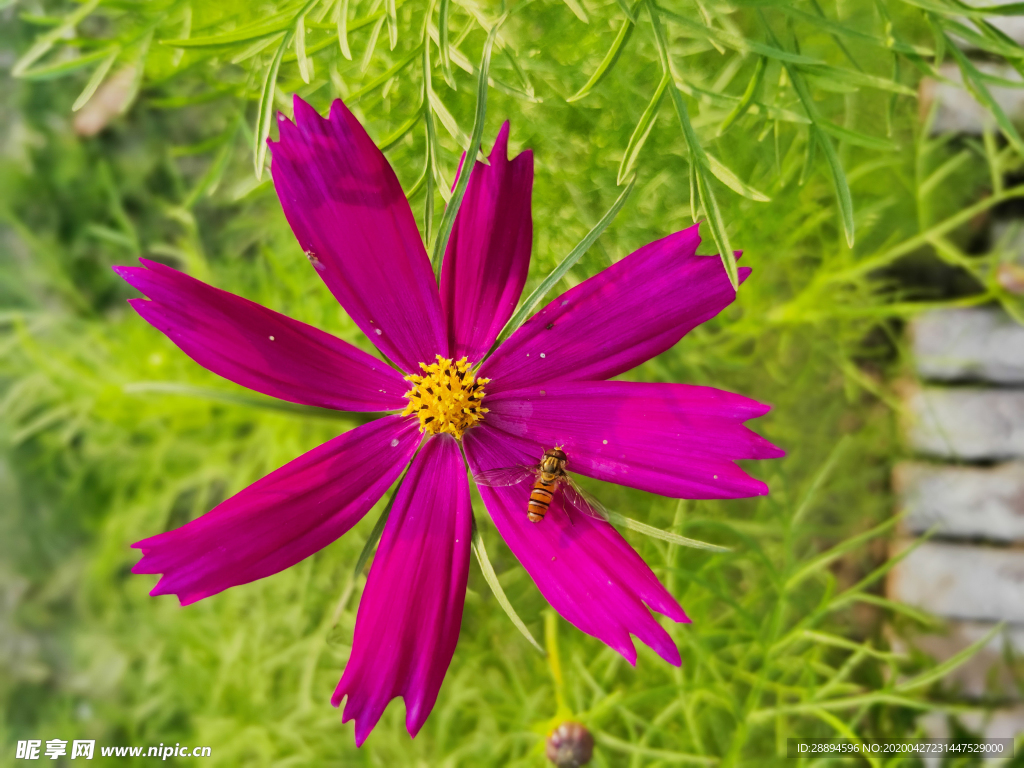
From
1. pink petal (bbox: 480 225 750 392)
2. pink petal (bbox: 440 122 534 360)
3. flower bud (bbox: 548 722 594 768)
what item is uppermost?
pink petal (bbox: 440 122 534 360)

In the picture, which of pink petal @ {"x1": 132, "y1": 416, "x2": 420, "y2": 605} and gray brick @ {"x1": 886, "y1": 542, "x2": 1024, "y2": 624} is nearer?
pink petal @ {"x1": 132, "y1": 416, "x2": 420, "y2": 605}

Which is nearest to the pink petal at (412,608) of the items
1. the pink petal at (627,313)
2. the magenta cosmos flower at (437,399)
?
the magenta cosmos flower at (437,399)

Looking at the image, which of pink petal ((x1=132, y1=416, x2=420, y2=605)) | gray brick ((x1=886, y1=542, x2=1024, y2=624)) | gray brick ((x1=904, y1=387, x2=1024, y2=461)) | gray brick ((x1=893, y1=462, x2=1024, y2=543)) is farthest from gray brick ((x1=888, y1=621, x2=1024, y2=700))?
pink petal ((x1=132, y1=416, x2=420, y2=605))

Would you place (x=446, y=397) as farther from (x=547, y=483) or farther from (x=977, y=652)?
(x=977, y=652)

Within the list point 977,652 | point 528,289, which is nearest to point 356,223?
point 528,289

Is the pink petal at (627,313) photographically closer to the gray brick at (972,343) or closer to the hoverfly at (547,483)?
the hoverfly at (547,483)

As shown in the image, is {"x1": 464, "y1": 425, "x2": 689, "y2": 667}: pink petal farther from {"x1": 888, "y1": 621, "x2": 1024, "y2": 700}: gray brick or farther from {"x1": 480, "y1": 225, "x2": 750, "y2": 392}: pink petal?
{"x1": 888, "y1": 621, "x2": 1024, "y2": 700}: gray brick
